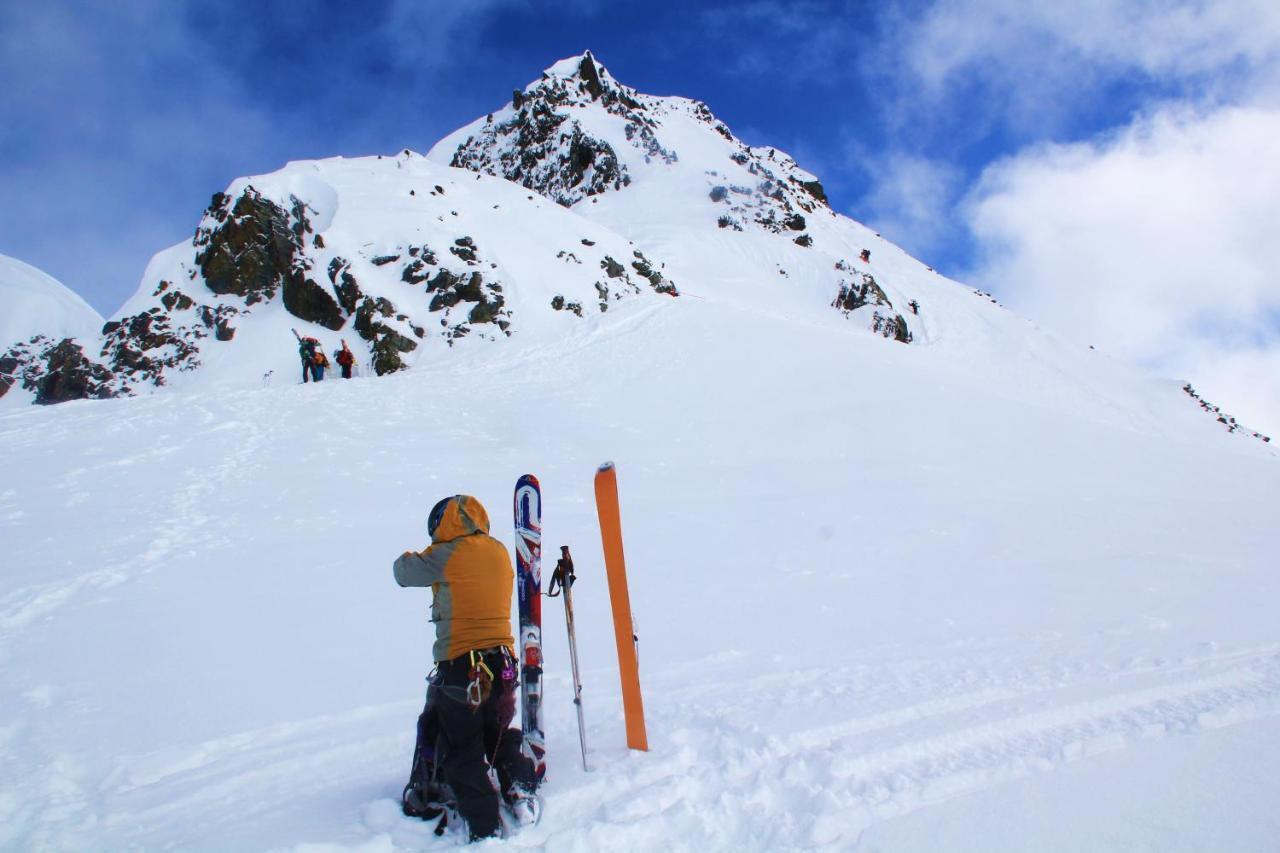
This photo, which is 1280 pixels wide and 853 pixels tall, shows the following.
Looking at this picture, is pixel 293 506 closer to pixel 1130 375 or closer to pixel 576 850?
pixel 576 850

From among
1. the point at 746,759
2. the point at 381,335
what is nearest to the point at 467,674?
the point at 746,759

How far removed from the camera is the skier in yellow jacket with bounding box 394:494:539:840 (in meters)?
3.24

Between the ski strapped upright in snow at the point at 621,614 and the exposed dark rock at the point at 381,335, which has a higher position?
the exposed dark rock at the point at 381,335

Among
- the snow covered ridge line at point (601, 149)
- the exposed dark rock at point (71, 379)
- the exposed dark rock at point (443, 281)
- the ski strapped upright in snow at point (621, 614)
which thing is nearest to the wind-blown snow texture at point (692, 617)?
the ski strapped upright in snow at point (621, 614)

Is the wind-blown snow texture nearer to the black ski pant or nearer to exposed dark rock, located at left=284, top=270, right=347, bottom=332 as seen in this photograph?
the black ski pant

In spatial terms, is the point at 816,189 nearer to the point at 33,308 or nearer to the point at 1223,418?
the point at 1223,418

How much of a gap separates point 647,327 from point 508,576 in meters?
20.3

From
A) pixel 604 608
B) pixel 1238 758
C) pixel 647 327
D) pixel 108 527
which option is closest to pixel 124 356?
pixel 647 327

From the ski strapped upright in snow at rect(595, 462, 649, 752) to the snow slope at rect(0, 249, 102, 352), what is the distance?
27.9m

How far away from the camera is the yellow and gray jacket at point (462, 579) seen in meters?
3.37

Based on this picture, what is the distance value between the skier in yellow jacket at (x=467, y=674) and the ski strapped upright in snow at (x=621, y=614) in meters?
0.64

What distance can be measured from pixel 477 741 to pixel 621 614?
1.03 meters

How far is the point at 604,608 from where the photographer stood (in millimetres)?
6480

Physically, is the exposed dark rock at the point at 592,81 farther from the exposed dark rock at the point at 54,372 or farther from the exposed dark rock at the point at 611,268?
the exposed dark rock at the point at 54,372
